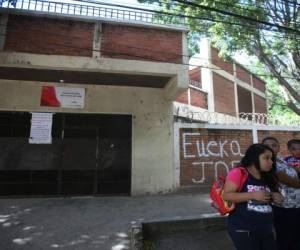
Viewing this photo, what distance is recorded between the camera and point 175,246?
144 inches

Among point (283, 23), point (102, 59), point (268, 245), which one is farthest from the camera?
point (283, 23)

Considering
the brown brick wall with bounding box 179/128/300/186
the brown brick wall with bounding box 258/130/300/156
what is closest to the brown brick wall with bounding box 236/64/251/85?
the brown brick wall with bounding box 258/130/300/156

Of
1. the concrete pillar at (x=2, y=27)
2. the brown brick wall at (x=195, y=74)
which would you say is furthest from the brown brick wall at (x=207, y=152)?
the brown brick wall at (x=195, y=74)

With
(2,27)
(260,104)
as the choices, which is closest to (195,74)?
(260,104)

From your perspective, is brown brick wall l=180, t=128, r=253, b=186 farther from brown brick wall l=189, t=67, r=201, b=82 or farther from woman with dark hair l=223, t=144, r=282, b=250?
brown brick wall l=189, t=67, r=201, b=82

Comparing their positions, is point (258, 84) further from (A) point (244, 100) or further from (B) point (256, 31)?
(B) point (256, 31)

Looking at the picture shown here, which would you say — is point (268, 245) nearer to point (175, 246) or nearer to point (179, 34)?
point (175, 246)

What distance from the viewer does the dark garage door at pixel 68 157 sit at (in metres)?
7.51

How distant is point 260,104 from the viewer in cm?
1948

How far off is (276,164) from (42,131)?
20.6 feet

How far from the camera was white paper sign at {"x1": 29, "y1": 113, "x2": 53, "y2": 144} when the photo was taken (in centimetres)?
764

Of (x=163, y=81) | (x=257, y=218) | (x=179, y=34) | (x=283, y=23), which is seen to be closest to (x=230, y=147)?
(x=163, y=81)

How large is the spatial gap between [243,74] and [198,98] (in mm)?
5309

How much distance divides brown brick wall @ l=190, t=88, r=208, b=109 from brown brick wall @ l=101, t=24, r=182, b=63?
616 cm
